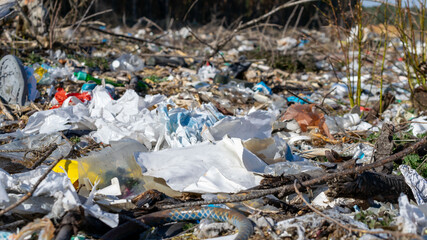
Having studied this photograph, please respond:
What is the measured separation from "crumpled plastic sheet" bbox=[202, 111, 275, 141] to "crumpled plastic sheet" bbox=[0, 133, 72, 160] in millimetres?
1004

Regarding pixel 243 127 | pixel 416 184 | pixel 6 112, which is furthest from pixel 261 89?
pixel 416 184

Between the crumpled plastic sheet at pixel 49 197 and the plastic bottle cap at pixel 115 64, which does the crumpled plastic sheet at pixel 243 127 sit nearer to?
the crumpled plastic sheet at pixel 49 197

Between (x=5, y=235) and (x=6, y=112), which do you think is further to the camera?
(x=6, y=112)

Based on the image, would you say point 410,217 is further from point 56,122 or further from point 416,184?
point 56,122

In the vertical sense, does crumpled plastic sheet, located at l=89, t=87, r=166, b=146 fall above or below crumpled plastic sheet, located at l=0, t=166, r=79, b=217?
below

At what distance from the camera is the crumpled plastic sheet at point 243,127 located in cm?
313

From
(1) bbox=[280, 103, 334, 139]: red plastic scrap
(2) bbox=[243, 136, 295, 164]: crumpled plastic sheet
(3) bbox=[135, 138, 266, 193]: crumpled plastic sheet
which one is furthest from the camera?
(1) bbox=[280, 103, 334, 139]: red plastic scrap

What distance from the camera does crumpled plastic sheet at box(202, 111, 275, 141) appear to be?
313 cm

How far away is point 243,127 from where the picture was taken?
10.6 ft

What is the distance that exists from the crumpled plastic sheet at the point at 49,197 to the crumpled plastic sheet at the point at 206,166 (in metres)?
0.67

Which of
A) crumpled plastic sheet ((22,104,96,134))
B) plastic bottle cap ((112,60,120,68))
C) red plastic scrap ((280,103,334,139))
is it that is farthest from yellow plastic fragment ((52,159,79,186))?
plastic bottle cap ((112,60,120,68))

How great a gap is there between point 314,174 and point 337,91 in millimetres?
4242

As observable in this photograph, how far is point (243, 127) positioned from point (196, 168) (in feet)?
2.36

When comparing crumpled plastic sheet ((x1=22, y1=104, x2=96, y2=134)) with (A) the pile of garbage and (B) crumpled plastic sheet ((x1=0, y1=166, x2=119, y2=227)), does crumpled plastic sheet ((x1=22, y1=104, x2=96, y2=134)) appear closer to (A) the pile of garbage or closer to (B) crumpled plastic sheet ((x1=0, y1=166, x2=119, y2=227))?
(A) the pile of garbage
